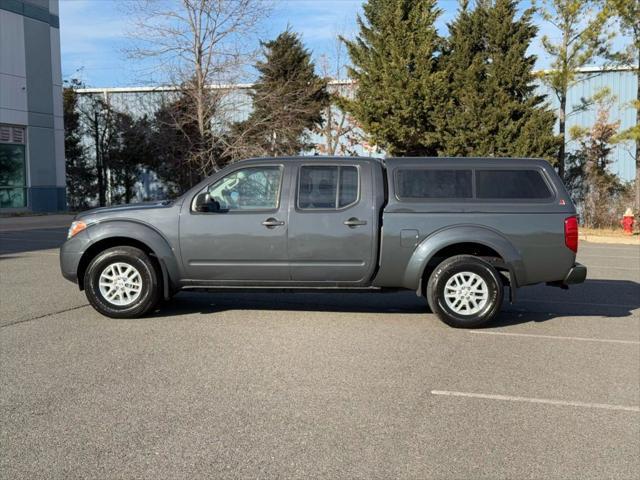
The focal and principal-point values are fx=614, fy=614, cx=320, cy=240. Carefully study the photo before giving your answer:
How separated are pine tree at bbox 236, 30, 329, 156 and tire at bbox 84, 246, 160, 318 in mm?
18457

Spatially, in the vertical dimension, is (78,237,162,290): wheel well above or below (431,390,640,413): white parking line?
above

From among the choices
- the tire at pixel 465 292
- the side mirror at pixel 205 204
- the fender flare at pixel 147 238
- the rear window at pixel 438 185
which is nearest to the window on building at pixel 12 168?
the fender flare at pixel 147 238

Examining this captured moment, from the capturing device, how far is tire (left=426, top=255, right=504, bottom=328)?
6.88 meters

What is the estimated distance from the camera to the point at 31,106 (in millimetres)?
27125

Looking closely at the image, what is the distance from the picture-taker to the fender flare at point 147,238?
708 cm

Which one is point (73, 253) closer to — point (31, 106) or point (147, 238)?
point (147, 238)

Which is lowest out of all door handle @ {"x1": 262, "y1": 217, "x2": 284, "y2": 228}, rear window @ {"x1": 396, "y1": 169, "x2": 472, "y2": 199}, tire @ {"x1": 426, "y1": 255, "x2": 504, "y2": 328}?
tire @ {"x1": 426, "y1": 255, "x2": 504, "y2": 328}

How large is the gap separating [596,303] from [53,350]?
22.9 feet

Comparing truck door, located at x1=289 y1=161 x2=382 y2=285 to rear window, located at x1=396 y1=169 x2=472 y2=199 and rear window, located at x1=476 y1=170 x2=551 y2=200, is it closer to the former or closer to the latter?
rear window, located at x1=396 y1=169 x2=472 y2=199

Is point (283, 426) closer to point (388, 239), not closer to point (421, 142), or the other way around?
point (388, 239)

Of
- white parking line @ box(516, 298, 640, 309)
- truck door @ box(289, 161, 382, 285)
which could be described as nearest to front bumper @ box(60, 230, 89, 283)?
truck door @ box(289, 161, 382, 285)

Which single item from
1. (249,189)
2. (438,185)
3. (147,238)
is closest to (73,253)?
(147,238)

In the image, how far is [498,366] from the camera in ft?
18.0

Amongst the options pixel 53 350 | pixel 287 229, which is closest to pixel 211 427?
pixel 53 350
